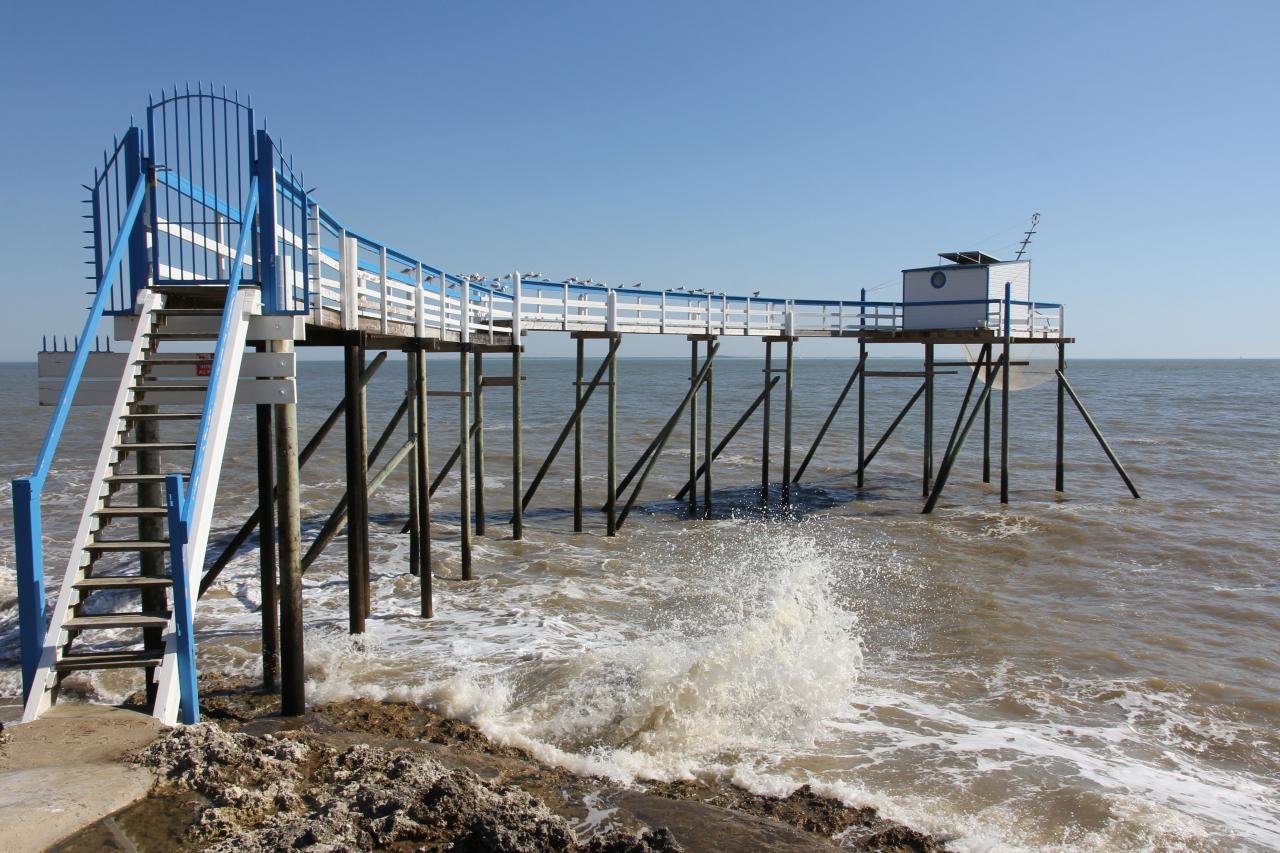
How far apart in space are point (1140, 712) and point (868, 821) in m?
4.17

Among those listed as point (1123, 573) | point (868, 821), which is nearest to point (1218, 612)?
point (1123, 573)

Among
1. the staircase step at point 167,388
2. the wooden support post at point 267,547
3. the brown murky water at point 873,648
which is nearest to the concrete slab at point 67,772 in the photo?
the staircase step at point 167,388

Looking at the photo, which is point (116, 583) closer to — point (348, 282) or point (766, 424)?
point (348, 282)

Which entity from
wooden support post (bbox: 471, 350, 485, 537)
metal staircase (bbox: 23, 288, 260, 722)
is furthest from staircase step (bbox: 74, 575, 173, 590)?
wooden support post (bbox: 471, 350, 485, 537)

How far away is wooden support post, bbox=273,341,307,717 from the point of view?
7.10 m

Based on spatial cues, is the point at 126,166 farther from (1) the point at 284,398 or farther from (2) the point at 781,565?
(2) the point at 781,565

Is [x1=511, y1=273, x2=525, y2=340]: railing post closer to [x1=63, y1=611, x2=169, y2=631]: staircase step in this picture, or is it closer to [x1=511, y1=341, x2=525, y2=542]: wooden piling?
[x1=511, y1=341, x2=525, y2=542]: wooden piling

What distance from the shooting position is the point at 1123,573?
47.0ft

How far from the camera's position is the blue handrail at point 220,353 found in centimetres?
570

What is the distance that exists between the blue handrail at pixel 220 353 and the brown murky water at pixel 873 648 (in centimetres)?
310

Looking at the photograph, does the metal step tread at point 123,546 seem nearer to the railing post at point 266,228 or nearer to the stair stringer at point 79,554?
the stair stringer at point 79,554

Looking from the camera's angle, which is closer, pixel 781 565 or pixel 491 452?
pixel 781 565

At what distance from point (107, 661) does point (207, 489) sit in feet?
3.80

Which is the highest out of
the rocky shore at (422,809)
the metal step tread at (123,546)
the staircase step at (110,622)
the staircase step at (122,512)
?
the staircase step at (122,512)
